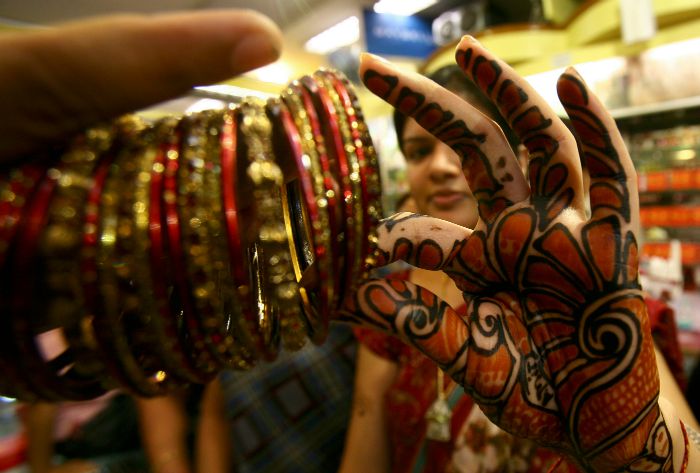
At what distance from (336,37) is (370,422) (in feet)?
10.5

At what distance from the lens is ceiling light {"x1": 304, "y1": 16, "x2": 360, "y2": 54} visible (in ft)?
10.4

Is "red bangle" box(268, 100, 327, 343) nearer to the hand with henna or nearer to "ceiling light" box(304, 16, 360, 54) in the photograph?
the hand with henna

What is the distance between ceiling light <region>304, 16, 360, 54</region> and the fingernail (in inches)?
123

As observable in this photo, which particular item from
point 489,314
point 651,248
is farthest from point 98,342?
point 651,248

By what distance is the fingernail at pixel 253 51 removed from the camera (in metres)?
0.26

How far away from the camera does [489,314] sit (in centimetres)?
39

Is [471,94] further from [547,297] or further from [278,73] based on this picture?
[278,73]

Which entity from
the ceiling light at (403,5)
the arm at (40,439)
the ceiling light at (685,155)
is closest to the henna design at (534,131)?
the arm at (40,439)

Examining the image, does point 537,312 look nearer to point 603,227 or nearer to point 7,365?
point 603,227

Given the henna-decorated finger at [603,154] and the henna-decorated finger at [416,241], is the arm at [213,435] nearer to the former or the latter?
the henna-decorated finger at [416,241]

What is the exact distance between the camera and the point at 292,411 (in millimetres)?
917

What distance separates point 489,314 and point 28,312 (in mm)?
340

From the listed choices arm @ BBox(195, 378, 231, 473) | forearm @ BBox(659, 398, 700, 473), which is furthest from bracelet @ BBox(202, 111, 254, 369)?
arm @ BBox(195, 378, 231, 473)

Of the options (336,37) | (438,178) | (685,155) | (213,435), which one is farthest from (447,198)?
(336,37)
